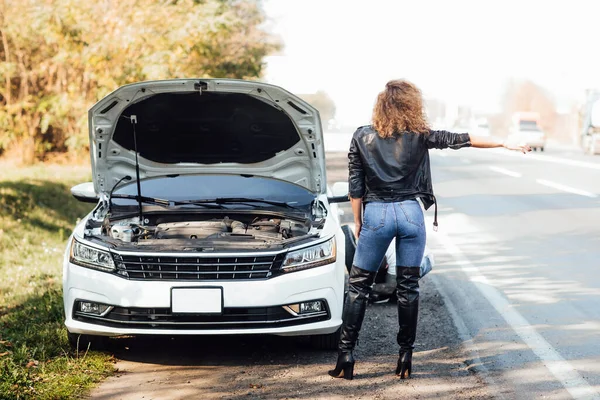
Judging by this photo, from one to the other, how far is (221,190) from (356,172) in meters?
1.80

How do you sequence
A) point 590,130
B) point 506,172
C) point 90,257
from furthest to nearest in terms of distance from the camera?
point 590,130 → point 506,172 → point 90,257

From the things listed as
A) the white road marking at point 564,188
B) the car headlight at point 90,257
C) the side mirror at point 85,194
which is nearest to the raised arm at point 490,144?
the car headlight at point 90,257

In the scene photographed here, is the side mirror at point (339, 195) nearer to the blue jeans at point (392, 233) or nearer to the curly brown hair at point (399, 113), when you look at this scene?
the blue jeans at point (392, 233)

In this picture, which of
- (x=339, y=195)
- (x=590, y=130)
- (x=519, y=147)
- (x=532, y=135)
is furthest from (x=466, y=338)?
(x=532, y=135)

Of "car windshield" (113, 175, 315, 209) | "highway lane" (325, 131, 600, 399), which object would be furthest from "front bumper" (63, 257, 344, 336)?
"car windshield" (113, 175, 315, 209)

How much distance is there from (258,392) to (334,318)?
0.82 m

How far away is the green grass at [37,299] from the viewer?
5277 millimetres

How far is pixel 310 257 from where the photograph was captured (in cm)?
569

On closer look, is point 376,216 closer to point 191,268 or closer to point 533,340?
point 191,268

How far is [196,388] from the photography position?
528cm

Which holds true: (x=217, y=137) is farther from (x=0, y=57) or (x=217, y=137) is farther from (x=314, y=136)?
(x=0, y=57)

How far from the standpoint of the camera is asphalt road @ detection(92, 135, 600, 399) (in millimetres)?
5191

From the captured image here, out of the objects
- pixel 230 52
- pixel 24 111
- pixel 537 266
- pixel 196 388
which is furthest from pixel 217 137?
pixel 230 52

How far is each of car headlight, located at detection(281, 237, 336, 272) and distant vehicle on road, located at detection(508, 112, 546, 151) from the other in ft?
123
